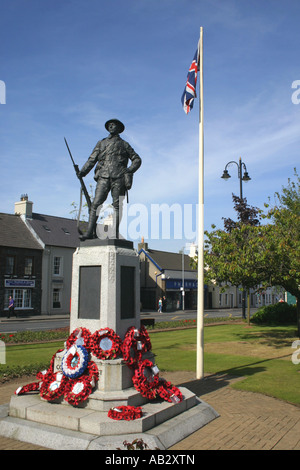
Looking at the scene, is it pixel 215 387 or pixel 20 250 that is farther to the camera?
pixel 20 250

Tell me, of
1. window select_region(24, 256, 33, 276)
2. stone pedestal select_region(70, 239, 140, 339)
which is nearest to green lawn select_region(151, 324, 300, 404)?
stone pedestal select_region(70, 239, 140, 339)

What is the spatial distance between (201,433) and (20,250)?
32695mm

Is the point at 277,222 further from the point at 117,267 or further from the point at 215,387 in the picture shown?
the point at 117,267

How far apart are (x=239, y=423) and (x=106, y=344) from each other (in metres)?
2.85

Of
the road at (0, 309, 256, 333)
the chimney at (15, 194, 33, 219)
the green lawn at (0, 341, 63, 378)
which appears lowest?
the road at (0, 309, 256, 333)

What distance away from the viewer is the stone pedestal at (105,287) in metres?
7.73

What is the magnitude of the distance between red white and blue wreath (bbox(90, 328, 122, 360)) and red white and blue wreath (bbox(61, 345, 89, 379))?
21 cm

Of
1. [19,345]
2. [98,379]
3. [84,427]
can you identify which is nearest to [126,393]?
[98,379]

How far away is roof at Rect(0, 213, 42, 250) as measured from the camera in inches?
1426

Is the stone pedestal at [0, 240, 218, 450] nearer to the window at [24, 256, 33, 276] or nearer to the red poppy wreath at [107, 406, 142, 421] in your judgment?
the red poppy wreath at [107, 406, 142, 421]

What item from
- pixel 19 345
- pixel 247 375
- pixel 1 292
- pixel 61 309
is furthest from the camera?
pixel 61 309

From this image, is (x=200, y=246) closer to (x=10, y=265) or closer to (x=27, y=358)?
(x=27, y=358)

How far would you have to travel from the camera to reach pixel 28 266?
37.5 metres

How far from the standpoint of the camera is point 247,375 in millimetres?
Answer: 11297
